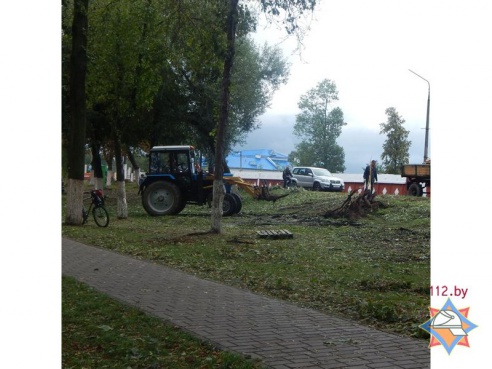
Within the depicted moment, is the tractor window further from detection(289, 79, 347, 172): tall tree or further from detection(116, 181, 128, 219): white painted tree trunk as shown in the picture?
detection(289, 79, 347, 172): tall tree

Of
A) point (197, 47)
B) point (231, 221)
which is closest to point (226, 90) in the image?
point (197, 47)

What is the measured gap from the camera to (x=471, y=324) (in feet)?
13.4

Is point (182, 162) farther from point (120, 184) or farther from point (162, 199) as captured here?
point (120, 184)

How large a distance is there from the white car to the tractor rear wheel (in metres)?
18.4

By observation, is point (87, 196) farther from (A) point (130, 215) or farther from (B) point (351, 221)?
(B) point (351, 221)

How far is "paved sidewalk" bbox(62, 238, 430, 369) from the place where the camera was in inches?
207

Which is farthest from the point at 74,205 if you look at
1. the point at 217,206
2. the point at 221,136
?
the point at 221,136

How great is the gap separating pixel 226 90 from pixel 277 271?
21.0 ft

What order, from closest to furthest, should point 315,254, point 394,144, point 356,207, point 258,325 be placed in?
1. point 258,325
2. point 315,254
3. point 356,207
4. point 394,144

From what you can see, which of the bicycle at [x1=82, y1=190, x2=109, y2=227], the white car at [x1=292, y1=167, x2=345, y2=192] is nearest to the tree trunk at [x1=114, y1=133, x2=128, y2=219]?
the bicycle at [x1=82, y1=190, x2=109, y2=227]

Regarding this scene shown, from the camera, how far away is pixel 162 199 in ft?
73.4

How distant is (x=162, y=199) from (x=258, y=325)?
16.3 meters

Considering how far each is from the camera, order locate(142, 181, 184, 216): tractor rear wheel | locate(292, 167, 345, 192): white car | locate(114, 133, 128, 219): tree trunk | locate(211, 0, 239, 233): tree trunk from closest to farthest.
Answer: locate(211, 0, 239, 233): tree trunk, locate(114, 133, 128, 219): tree trunk, locate(142, 181, 184, 216): tractor rear wheel, locate(292, 167, 345, 192): white car

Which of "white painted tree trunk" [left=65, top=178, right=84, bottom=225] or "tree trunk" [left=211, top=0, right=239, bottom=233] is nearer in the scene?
"tree trunk" [left=211, top=0, right=239, bottom=233]
